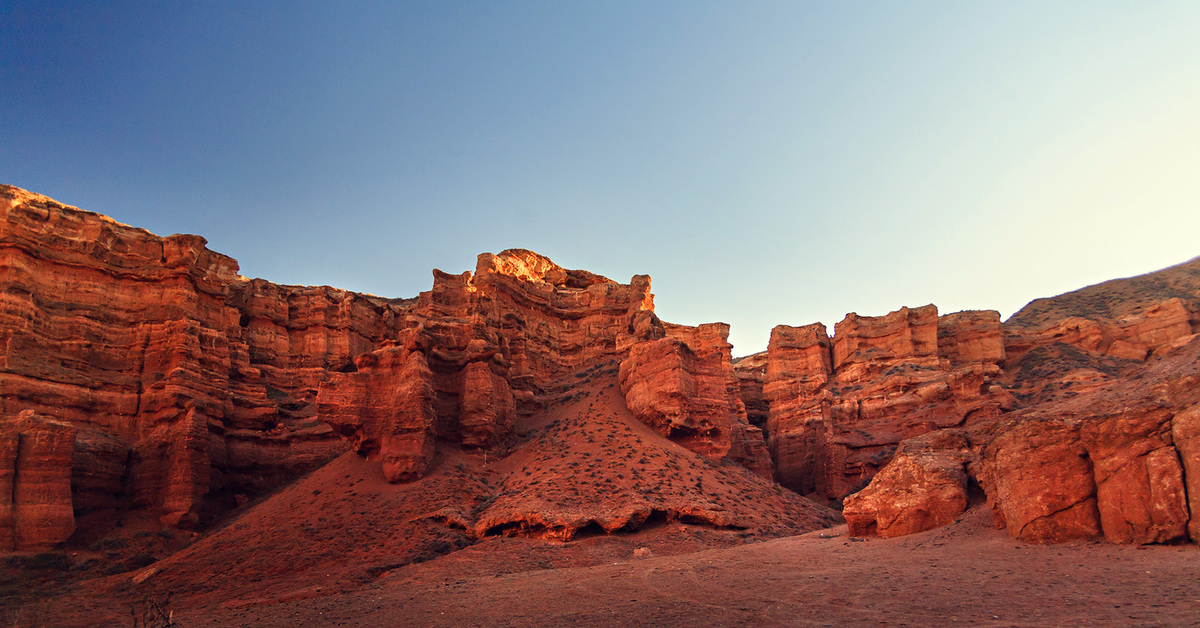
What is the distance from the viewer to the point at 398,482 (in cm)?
2706

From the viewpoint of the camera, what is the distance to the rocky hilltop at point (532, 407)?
14109 mm

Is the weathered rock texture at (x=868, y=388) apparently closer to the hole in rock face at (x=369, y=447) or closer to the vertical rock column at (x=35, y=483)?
the hole in rock face at (x=369, y=447)

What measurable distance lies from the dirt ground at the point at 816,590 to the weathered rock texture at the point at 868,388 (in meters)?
24.6

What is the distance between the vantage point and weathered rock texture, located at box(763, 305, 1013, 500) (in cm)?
4191

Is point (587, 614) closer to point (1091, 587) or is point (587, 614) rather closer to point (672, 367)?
point (1091, 587)

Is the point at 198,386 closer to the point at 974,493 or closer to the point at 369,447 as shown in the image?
the point at 369,447

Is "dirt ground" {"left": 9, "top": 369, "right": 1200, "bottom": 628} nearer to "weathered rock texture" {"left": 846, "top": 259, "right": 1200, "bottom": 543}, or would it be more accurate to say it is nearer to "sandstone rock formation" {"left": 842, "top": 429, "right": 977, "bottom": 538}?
"weathered rock texture" {"left": 846, "top": 259, "right": 1200, "bottom": 543}

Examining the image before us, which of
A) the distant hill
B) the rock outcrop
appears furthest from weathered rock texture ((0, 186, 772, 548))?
the distant hill

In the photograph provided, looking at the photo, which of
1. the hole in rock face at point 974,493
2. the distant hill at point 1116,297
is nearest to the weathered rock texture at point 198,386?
the hole in rock face at point 974,493

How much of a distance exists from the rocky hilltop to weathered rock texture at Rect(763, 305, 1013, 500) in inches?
7.4

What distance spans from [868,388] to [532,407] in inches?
984

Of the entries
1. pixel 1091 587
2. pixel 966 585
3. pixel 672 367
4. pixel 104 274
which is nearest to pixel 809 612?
pixel 966 585

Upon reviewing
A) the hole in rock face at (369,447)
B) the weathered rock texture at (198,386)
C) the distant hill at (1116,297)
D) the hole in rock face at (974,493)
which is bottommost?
the hole in rock face at (974,493)

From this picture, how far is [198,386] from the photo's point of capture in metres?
36.8
